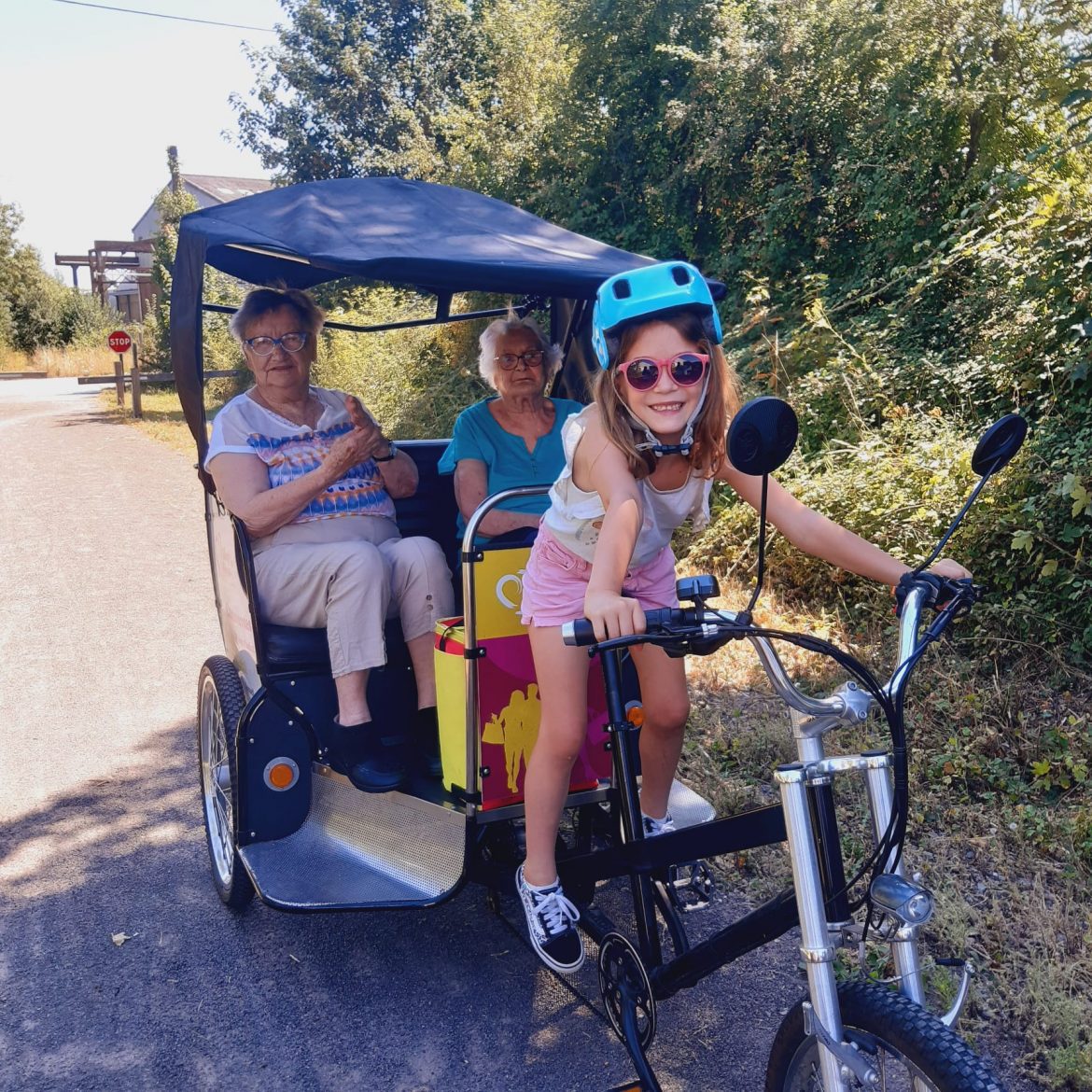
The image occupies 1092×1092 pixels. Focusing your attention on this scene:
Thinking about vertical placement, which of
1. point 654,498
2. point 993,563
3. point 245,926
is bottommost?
point 245,926

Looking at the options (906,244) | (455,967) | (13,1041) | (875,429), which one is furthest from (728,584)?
(13,1041)

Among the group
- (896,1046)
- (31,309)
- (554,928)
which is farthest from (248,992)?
(31,309)

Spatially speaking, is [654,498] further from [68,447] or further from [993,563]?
[68,447]

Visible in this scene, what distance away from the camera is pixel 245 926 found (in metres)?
3.62

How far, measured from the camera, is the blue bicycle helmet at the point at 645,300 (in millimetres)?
2469

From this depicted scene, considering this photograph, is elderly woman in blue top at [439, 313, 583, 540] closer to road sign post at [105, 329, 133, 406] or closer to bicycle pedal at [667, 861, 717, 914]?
bicycle pedal at [667, 861, 717, 914]

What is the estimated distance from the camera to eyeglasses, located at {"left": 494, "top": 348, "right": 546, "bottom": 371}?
4047 mm

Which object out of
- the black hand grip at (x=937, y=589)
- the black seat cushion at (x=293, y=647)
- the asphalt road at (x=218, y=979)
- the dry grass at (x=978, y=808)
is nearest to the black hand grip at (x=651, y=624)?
the black hand grip at (x=937, y=589)

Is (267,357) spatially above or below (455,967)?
above

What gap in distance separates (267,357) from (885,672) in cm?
297

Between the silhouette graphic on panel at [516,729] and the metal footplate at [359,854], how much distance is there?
237mm

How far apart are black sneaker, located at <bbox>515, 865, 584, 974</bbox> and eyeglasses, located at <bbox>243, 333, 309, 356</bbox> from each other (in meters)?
2.07

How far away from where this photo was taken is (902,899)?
1914 mm

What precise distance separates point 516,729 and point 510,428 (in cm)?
137
